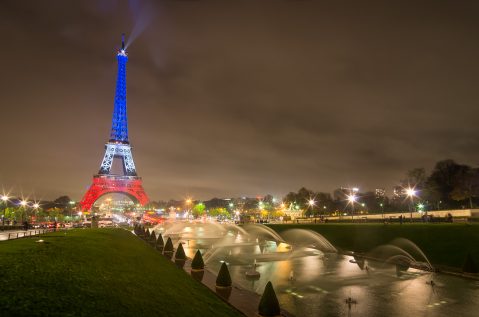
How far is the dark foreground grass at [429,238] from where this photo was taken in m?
28.9

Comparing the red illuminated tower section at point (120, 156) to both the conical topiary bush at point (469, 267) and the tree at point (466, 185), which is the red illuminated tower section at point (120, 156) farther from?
the conical topiary bush at point (469, 267)

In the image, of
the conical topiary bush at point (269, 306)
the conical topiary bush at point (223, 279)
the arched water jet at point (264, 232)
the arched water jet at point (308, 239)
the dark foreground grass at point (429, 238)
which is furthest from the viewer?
the arched water jet at point (264, 232)

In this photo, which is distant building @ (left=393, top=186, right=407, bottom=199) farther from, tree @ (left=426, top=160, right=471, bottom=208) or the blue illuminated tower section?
the blue illuminated tower section

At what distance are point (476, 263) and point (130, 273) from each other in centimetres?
2520

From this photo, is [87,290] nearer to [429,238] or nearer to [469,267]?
[469,267]

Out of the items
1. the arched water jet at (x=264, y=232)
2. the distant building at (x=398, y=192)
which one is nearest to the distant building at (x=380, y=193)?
the distant building at (x=398, y=192)

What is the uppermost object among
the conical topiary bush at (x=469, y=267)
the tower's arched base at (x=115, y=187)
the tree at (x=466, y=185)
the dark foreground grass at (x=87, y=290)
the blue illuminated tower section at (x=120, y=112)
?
the blue illuminated tower section at (x=120, y=112)

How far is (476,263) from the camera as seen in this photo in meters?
25.8

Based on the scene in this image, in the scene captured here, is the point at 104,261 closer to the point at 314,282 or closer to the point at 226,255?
the point at 314,282

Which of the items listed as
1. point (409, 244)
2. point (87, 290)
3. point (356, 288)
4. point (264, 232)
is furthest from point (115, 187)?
point (87, 290)

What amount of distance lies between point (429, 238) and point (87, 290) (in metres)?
32.4

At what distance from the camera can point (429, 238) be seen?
33188mm

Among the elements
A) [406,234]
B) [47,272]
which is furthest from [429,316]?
[406,234]

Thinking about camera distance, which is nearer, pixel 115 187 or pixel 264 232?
pixel 264 232
